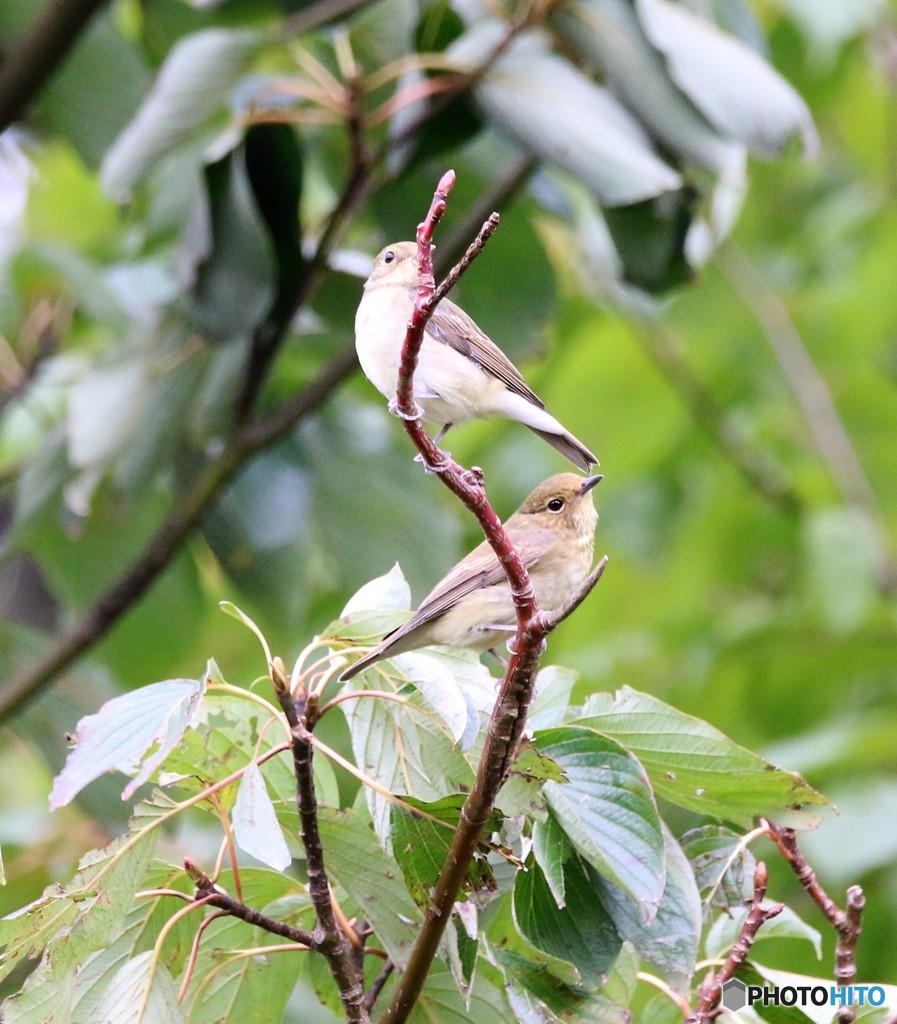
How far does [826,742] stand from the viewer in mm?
4750

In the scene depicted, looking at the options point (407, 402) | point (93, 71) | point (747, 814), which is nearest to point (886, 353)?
point (93, 71)

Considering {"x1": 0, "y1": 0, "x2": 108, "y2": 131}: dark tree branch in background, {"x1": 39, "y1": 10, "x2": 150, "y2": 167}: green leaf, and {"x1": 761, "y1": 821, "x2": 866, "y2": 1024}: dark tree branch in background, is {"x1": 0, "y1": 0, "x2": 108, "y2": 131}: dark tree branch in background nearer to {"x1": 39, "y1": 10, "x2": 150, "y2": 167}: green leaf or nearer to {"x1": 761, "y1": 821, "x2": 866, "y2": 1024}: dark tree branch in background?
{"x1": 39, "y1": 10, "x2": 150, "y2": 167}: green leaf

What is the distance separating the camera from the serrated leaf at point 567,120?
Answer: 11.4 feet

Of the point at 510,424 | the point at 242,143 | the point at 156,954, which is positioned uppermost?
the point at 242,143

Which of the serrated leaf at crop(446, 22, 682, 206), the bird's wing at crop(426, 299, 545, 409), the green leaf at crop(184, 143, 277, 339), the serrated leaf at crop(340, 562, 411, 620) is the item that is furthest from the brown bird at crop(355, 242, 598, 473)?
the green leaf at crop(184, 143, 277, 339)

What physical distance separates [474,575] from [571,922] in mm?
855

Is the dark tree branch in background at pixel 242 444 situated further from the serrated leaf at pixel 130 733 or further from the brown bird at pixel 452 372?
the serrated leaf at pixel 130 733

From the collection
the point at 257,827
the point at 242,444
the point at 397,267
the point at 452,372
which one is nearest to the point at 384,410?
the point at 242,444

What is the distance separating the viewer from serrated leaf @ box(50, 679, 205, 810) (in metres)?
1.96

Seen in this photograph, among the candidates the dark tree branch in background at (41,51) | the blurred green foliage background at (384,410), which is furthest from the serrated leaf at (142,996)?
the dark tree branch in background at (41,51)

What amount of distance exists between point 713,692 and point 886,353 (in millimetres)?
3597

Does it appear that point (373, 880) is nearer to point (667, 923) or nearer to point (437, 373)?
point (667, 923)

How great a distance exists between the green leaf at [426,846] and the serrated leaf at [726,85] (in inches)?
84.5

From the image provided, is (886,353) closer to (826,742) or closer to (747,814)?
(826,742)
